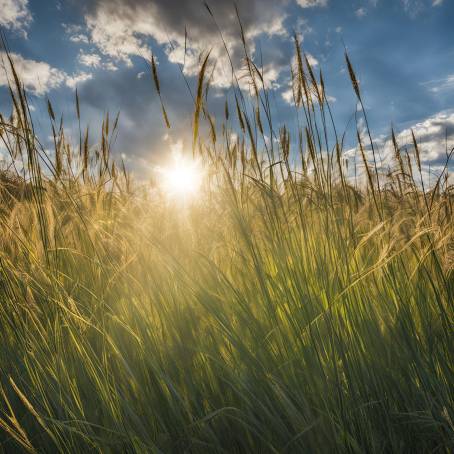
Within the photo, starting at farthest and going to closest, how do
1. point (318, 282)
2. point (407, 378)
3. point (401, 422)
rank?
point (318, 282)
point (407, 378)
point (401, 422)

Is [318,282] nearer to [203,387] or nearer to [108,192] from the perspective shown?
[203,387]

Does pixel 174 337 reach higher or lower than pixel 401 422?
higher

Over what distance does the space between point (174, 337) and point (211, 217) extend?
0.73 meters

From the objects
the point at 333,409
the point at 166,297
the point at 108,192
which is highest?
the point at 108,192

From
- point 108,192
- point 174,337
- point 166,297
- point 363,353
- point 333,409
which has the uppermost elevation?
point 108,192

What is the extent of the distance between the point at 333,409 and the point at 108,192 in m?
1.80

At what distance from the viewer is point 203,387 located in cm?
118

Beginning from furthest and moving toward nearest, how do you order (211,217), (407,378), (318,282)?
(211,217), (318,282), (407,378)

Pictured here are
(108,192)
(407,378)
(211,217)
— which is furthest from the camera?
(108,192)

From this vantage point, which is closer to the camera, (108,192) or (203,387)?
(203,387)

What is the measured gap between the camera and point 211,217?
6.05 ft

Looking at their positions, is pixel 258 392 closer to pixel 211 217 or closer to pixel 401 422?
pixel 401 422

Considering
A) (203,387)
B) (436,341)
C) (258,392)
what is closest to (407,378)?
(436,341)

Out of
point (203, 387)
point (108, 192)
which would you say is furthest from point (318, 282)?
point (108, 192)
